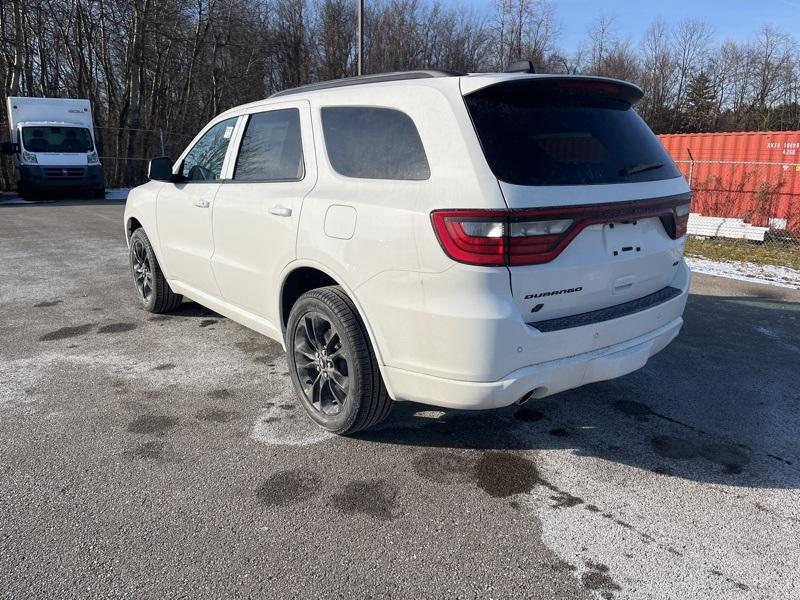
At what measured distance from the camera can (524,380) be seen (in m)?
2.69

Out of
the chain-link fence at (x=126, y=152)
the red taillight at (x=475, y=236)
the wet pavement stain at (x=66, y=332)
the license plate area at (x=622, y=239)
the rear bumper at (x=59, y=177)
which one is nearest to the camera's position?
the red taillight at (x=475, y=236)

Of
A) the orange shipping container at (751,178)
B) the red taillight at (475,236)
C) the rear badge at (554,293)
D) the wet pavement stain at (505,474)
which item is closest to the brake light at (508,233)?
the red taillight at (475,236)

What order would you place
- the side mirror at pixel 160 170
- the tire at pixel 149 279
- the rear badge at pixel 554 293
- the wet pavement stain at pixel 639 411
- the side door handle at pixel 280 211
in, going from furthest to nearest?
the tire at pixel 149 279
the side mirror at pixel 160 170
the wet pavement stain at pixel 639 411
the side door handle at pixel 280 211
the rear badge at pixel 554 293

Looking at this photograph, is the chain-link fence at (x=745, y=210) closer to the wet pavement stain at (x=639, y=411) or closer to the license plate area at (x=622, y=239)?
the wet pavement stain at (x=639, y=411)

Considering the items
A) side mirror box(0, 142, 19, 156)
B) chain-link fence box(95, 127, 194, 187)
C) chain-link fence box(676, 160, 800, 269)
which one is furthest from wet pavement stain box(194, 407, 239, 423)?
chain-link fence box(95, 127, 194, 187)

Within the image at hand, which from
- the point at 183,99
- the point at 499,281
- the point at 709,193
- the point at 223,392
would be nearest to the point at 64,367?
the point at 223,392

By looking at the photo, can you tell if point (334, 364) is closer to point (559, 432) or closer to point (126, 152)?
point (559, 432)

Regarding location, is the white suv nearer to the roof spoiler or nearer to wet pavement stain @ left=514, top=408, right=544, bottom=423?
the roof spoiler

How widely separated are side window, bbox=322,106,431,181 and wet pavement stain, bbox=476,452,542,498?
150 cm

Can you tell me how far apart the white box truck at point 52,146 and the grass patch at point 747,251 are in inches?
691

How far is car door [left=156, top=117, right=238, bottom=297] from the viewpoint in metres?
4.43

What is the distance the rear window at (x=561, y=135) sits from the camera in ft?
8.91

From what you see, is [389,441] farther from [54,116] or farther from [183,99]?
[183,99]

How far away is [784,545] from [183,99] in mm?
36473
